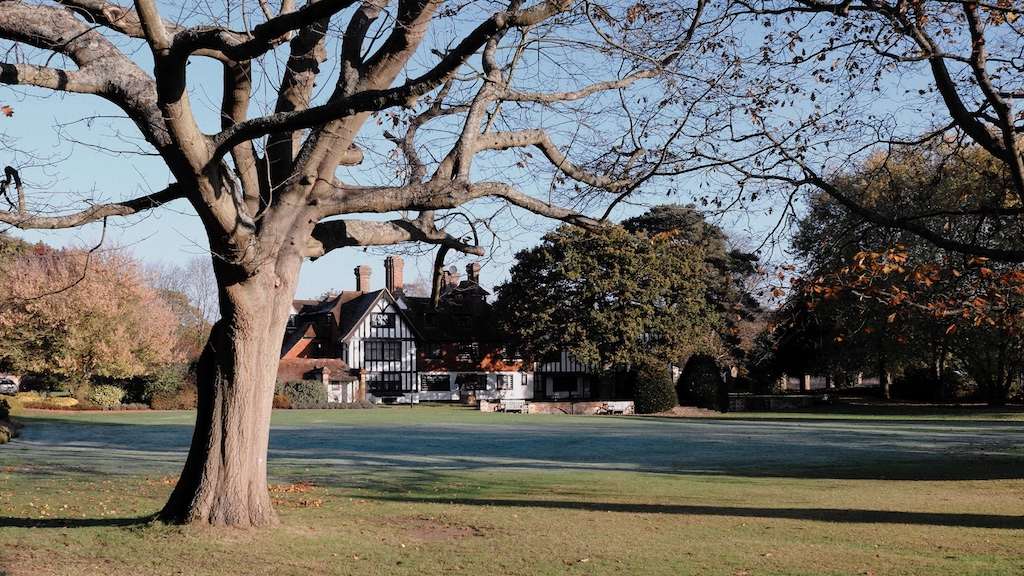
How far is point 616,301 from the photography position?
53438mm

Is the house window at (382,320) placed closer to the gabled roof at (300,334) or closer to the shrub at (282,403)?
the gabled roof at (300,334)

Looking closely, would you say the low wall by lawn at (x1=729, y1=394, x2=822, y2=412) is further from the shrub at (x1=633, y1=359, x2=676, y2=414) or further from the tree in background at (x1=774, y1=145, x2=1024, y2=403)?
A: the shrub at (x1=633, y1=359, x2=676, y2=414)

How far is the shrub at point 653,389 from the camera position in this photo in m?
50.5

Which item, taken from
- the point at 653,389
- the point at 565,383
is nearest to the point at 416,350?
the point at 565,383

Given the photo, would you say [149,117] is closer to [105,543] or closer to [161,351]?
[105,543]

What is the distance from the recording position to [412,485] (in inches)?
622

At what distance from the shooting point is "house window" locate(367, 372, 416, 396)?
67.4m

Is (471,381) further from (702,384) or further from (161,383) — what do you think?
(161,383)

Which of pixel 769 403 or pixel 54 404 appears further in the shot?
pixel 769 403

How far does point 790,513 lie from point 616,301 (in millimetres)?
41433

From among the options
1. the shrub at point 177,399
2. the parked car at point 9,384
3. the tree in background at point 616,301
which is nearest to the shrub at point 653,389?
the tree in background at point 616,301

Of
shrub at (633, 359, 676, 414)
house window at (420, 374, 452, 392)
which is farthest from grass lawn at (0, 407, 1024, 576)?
house window at (420, 374, 452, 392)

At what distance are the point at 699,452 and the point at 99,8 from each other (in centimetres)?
1913

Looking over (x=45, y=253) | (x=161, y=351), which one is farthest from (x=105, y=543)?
(x=45, y=253)
